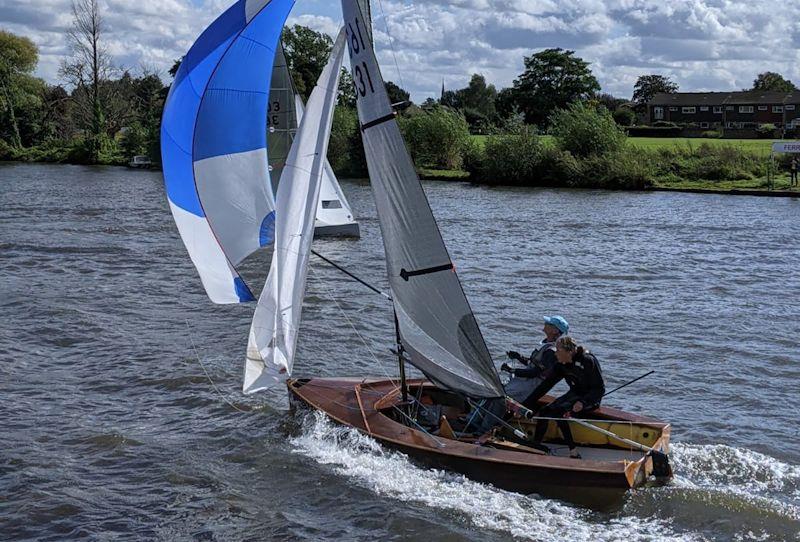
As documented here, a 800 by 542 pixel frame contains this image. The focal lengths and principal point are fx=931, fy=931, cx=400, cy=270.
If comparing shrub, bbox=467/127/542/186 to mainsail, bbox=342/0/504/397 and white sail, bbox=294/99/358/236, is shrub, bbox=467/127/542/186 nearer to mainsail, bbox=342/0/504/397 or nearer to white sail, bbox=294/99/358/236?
white sail, bbox=294/99/358/236

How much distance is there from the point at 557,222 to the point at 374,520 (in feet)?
88.6

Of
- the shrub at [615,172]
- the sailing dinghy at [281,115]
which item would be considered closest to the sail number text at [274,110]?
the sailing dinghy at [281,115]

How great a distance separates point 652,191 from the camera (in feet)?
159

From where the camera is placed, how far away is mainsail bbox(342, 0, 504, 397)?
1064 centimetres

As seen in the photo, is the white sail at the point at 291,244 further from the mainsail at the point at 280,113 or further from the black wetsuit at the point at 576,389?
the mainsail at the point at 280,113

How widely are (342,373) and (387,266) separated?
607cm

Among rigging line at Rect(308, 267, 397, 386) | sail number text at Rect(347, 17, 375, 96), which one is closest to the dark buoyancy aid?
rigging line at Rect(308, 267, 397, 386)

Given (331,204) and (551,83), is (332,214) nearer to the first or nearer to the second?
(331,204)

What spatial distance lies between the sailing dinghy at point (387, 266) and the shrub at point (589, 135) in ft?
140

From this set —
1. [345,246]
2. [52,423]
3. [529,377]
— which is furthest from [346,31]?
[345,246]

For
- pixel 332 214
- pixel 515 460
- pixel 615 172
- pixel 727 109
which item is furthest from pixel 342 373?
pixel 727 109

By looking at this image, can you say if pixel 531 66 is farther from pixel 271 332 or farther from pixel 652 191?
pixel 271 332

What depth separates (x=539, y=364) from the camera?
11.9m

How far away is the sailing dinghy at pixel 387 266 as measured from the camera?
35.0 ft
